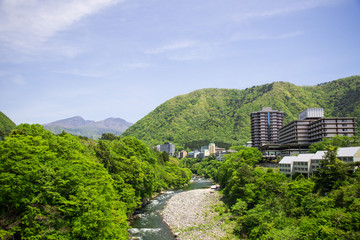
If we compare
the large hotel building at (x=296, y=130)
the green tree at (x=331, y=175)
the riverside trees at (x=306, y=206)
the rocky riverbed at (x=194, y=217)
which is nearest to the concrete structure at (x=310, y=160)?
the green tree at (x=331, y=175)

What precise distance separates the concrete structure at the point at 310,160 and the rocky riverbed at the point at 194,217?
17878 mm

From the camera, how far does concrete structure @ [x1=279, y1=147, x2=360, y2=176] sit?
4015cm

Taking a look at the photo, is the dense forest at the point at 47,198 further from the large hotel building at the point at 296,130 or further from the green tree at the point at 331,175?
the large hotel building at the point at 296,130

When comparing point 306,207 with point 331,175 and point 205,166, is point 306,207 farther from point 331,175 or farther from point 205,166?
point 205,166

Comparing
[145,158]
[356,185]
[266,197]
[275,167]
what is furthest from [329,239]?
[145,158]

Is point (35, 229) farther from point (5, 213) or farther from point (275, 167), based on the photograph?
point (275, 167)

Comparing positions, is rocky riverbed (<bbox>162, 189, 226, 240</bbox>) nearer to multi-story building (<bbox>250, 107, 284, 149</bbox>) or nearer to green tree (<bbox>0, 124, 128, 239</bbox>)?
green tree (<bbox>0, 124, 128, 239</bbox>)

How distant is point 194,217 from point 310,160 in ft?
81.7

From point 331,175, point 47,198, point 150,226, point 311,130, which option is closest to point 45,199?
point 47,198

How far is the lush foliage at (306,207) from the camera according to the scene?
87.9 ft

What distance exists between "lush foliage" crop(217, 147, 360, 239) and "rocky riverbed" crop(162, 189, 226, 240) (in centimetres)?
448

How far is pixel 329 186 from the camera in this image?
35062mm

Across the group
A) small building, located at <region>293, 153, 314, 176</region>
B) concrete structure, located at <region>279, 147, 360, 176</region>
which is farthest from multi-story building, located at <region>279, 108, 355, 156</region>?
small building, located at <region>293, 153, 314, 176</region>

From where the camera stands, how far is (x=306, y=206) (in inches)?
1326
